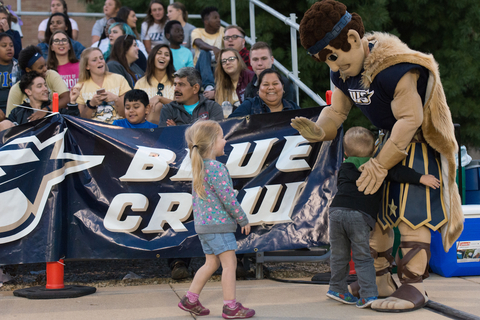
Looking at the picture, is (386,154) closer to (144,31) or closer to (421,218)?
(421,218)

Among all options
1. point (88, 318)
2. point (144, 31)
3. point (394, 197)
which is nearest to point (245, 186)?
point (394, 197)

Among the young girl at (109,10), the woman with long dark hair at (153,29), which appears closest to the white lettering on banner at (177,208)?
the woman with long dark hair at (153,29)

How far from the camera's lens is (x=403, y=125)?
357 centimetres

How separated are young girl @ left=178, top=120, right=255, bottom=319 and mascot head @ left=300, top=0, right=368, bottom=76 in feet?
3.11

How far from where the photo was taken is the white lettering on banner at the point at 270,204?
4527 millimetres

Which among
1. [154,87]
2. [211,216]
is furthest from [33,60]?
[211,216]

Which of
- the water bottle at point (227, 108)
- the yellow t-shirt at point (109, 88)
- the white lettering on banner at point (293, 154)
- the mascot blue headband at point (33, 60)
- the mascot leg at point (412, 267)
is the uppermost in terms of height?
the mascot blue headband at point (33, 60)

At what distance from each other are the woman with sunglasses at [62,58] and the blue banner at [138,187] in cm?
319

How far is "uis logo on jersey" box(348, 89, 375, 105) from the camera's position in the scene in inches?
147

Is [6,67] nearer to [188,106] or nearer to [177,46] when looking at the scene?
[177,46]

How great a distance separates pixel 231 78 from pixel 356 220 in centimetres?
339

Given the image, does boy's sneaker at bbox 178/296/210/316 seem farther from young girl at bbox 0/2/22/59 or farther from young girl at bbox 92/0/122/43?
young girl at bbox 92/0/122/43

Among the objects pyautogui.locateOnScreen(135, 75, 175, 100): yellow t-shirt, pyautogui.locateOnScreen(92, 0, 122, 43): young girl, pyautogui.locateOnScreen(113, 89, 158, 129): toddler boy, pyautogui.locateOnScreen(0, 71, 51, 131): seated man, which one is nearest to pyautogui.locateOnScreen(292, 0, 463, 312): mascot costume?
A: pyautogui.locateOnScreen(113, 89, 158, 129): toddler boy

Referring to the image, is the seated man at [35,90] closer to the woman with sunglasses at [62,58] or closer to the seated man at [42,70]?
the seated man at [42,70]
